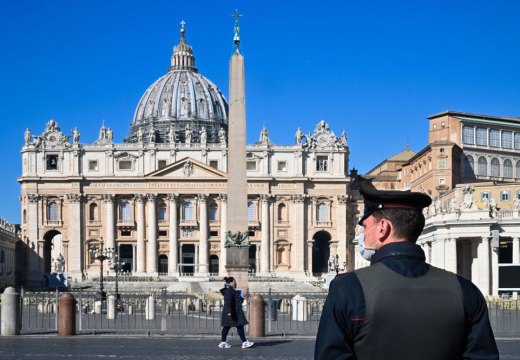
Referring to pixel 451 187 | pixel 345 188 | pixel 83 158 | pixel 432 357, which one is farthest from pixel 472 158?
pixel 432 357

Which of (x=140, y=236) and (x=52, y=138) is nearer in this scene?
(x=140, y=236)

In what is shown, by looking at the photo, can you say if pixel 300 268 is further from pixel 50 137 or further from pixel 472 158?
pixel 50 137

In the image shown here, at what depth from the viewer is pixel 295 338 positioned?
76.8ft

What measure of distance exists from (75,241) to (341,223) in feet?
84.0

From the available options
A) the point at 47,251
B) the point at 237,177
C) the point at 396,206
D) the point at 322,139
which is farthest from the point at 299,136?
the point at 396,206

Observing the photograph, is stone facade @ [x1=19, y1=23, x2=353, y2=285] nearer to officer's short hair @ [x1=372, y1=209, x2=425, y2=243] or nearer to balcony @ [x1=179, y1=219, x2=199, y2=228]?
balcony @ [x1=179, y1=219, x2=199, y2=228]

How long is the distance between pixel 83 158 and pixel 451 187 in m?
36.7

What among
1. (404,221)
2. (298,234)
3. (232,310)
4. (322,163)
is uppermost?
(322,163)

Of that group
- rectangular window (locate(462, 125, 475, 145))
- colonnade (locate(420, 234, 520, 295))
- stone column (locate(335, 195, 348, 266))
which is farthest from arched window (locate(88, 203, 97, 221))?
colonnade (locate(420, 234, 520, 295))

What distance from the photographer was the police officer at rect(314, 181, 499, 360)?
418cm

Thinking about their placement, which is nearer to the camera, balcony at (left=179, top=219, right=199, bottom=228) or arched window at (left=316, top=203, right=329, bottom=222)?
balcony at (left=179, top=219, right=199, bottom=228)

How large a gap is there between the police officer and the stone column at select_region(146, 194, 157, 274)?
94040 millimetres

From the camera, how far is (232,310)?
19859mm

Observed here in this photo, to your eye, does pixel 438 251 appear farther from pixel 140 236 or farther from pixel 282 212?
pixel 140 236
